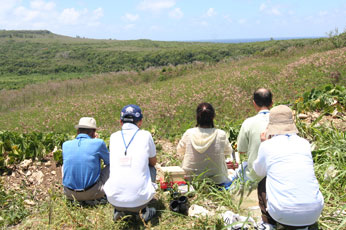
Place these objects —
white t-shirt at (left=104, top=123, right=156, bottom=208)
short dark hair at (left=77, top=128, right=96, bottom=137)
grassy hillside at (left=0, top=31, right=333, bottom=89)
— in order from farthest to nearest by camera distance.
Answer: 1. grassy hillside at (left=0, top=31, right=333, bottom=89)
2. short dark hair at (left=77, top=128, right=96, bottom=137)
3. white t-shirt at (left=104, top=123, right=156, bottom=208)

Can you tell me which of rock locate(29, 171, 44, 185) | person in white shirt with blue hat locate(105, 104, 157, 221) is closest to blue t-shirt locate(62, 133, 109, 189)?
person in white shirt with blue hat locate(105, 104, 157, 221)

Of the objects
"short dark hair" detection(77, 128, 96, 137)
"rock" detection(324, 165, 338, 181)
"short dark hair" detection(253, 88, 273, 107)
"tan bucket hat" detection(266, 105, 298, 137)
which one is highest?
"short dark hair" detection(253, 88, 273, 107)

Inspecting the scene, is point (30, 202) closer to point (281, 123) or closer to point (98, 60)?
point (281, 123)

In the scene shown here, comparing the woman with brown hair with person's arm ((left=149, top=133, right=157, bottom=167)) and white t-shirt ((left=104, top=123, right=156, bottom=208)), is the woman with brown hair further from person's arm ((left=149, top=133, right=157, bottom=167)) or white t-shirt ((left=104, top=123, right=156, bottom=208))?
white t-shirt ((left=104, top=123, right=156, bottom=208))

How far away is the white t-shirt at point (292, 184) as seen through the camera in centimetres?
239

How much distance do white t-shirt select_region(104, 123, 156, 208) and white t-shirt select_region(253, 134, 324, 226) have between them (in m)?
1.30

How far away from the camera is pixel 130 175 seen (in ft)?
9.98

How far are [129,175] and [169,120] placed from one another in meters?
7.06

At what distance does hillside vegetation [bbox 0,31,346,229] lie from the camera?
3438mm

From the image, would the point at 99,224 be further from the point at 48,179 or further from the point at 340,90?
the point at 340,90

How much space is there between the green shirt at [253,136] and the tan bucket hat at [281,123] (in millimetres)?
638

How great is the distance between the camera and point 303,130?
17.1 feet

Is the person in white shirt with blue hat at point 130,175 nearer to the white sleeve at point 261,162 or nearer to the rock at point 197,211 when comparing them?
the rock at point 197,211

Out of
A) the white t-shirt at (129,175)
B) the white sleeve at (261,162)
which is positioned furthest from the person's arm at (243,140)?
the white t-shirt at (129,175)
